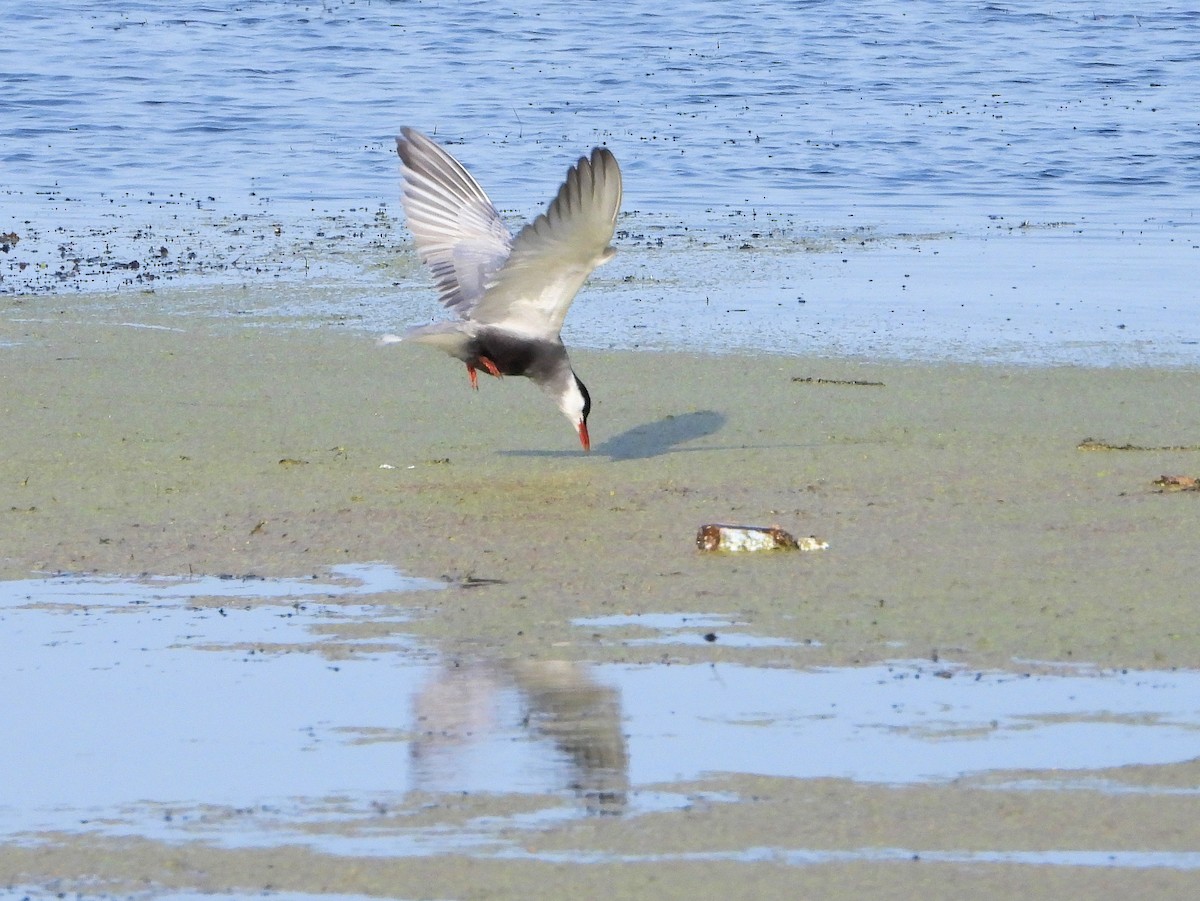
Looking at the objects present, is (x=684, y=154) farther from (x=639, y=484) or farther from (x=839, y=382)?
(x=639, y=484)

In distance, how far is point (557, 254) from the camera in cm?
680

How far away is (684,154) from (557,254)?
9670mm

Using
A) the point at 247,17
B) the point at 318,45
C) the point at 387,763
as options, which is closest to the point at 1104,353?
the point at 387,763

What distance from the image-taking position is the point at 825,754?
13.1 ft

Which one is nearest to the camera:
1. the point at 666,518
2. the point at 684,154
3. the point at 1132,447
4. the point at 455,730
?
the point at 455,730

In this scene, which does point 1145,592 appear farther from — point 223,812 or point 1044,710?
point 223,812

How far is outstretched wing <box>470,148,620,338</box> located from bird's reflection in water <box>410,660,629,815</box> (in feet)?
7.09

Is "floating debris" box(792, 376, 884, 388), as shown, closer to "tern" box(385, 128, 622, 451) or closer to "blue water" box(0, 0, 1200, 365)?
"blue water" box(0, 0, 1200, 365)

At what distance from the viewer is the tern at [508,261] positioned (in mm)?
6547

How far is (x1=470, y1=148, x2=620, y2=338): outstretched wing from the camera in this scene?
645cm

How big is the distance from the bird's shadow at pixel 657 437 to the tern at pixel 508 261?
127mm

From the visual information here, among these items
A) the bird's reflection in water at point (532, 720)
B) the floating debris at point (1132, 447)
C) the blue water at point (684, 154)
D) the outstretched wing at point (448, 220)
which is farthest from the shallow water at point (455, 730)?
the blue water at point (684, 154)

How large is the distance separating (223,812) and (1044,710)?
5.60ft

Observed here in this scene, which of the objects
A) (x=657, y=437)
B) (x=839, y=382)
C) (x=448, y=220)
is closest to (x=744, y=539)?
(x=657, y=437)
